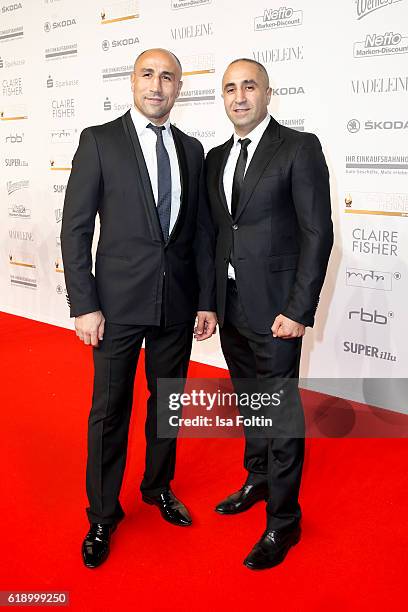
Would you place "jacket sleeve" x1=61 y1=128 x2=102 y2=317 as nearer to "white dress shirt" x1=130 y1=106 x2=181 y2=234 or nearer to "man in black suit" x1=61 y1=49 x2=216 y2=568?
"man in black suit" x1=61 y1=49 x2=216 y2=568

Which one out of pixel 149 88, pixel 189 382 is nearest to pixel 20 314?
pixel 189 382

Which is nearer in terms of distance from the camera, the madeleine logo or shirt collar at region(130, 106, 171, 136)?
shirt collar at region(130, 106, 171, 136)

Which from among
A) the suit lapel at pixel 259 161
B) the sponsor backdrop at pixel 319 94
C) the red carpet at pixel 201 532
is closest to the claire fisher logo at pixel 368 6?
the sponsor backdrop at pixel 319 94

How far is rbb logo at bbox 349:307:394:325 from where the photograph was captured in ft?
12.5

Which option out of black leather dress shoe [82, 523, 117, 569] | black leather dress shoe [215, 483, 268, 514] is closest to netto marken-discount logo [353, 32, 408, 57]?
black leather dress shoe [215, 483, 268, 514]

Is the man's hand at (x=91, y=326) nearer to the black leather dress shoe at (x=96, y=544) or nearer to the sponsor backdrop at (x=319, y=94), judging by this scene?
the black leather dress shoe at (x=96, y=544)

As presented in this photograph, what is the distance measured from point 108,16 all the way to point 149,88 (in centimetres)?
312

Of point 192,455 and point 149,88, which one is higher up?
point 149,88

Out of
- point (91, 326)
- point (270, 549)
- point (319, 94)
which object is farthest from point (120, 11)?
point (270, 549)

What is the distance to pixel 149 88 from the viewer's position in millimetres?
2285

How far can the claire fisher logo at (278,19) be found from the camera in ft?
12.8

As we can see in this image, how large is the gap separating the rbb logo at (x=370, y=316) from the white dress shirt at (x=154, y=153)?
189cm

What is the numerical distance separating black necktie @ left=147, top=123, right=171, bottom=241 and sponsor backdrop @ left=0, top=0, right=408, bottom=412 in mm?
1783

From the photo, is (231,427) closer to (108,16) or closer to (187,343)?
(187,343)
